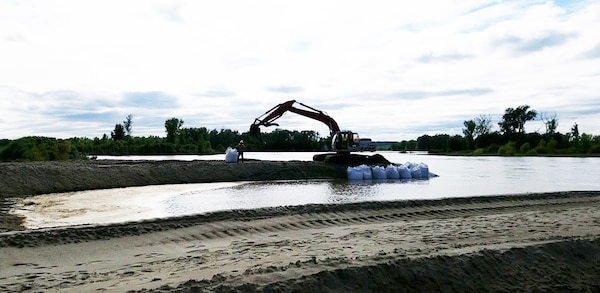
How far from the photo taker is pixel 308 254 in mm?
7805

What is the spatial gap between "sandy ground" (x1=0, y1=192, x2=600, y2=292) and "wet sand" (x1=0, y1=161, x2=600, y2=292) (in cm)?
2

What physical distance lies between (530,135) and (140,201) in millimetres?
102473

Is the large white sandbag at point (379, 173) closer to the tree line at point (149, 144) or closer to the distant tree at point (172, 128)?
the tree line at point (149, 144)

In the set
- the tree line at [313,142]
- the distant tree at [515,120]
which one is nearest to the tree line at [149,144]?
the tree line at [313,142]

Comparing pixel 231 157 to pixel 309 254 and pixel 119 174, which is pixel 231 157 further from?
pixel 309 254

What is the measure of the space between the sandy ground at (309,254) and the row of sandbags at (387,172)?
1925cm

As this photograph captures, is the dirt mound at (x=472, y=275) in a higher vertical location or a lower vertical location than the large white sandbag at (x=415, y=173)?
lower

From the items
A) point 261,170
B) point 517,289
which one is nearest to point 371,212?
point 517,289

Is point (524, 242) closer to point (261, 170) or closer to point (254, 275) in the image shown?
point (254, 275)

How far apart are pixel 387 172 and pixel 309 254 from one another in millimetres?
25048

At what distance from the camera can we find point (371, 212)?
1352 centimetres

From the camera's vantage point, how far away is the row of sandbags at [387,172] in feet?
104

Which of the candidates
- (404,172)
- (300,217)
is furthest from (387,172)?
(300,217)

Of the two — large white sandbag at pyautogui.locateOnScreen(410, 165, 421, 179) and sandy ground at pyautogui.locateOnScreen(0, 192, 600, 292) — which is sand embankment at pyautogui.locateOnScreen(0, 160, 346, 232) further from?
sandy ground at pyautogui.locateOnScreen(0, 192, 600, 292)
